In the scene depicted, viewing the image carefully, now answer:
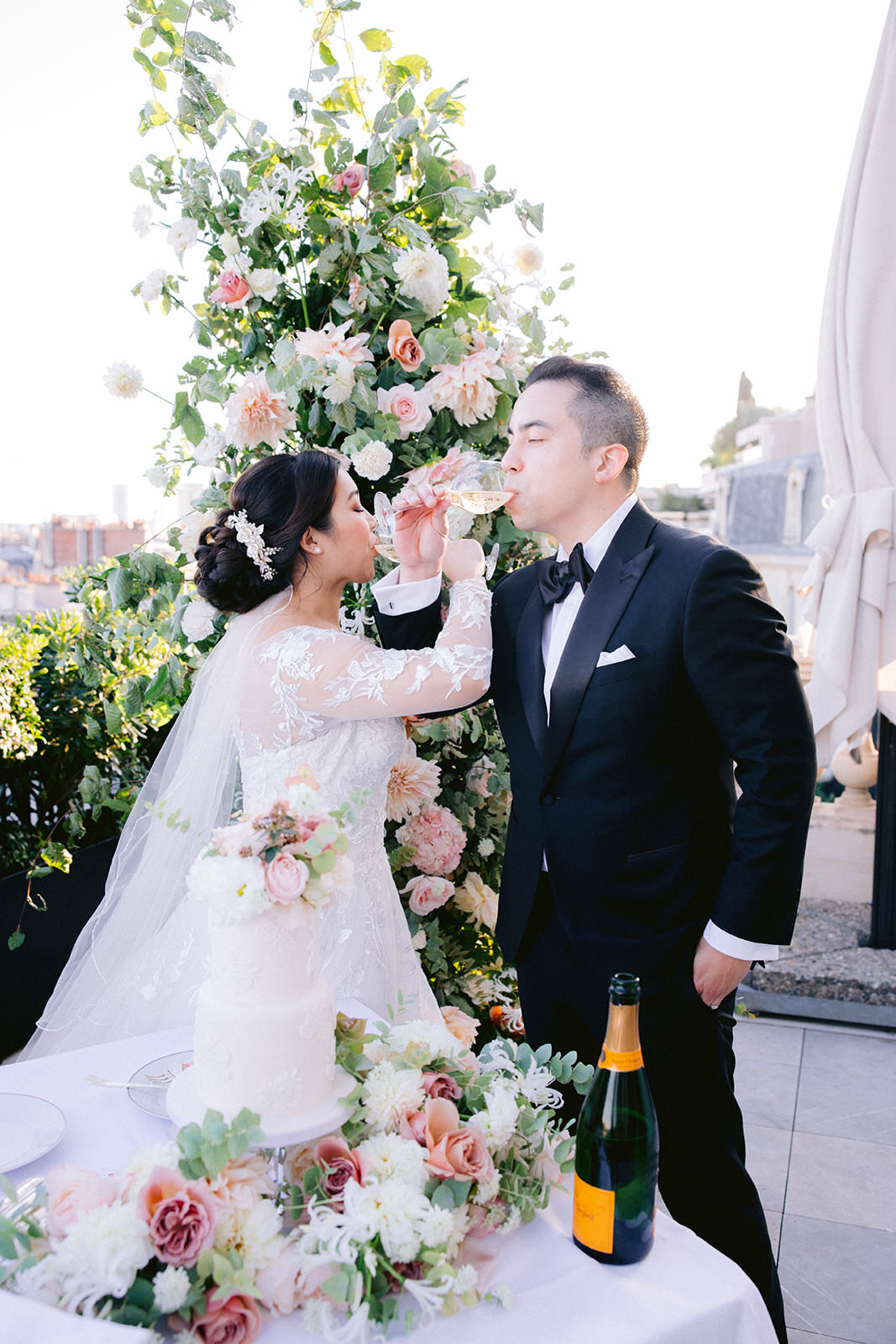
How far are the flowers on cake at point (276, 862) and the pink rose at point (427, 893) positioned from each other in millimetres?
1184

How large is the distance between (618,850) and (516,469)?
2.58 feet

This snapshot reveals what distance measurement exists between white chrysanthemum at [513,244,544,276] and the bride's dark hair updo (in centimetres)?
68

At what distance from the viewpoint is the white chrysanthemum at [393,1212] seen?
0.85 meters

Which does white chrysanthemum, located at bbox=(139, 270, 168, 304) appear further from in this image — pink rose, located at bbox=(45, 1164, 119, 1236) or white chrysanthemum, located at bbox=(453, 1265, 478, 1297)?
white chrysanthemum, located at bbox=(453, 1265, 478, 1297)

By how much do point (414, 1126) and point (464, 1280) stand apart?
0.16 meters

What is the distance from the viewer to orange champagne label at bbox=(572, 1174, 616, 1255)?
3.11 ft

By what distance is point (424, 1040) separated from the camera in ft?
3.76

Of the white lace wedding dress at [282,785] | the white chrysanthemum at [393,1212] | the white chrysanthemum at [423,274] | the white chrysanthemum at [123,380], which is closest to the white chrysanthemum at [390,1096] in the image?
the white chrysanthemum at [393,1212]

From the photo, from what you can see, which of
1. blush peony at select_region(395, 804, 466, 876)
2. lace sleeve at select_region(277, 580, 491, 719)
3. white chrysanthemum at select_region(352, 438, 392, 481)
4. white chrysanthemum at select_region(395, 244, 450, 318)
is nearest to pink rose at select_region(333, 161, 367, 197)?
white chrysanthemum at select_region(395, 244, 450, 318)

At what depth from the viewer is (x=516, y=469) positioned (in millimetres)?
1900

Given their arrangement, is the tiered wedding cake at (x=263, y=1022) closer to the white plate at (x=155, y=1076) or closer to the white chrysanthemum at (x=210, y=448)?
the white plate at (x=155, y=1076)

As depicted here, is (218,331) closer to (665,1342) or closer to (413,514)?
(413,514)

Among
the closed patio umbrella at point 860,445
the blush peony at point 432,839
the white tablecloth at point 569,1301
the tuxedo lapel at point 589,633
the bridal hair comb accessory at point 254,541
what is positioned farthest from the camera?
the closed patio umbrella at point 860,445

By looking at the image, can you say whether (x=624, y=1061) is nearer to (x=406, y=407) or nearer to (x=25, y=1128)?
(x=25, y=1128)
